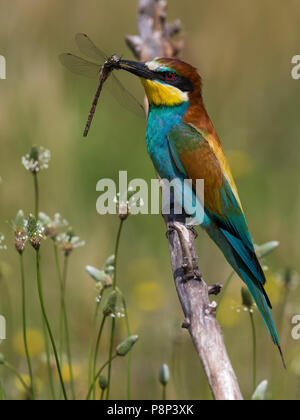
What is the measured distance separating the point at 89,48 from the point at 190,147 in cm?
63

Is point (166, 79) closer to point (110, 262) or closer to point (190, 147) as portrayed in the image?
point (190, 147)

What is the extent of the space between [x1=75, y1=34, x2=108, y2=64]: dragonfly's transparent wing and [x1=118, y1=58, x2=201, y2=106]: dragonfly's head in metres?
0.13

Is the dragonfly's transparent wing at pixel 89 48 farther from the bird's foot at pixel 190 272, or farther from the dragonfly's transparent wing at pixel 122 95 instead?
the bird's foot at pixel 190 272

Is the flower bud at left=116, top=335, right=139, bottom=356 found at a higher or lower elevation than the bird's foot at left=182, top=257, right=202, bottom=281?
lower

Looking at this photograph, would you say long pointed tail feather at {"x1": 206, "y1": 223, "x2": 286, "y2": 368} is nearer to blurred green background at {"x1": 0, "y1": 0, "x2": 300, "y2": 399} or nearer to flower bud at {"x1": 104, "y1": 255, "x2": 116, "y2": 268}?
blurred green background at {"x1": 0, "y1": 0, "x2": 300, "y2": 399}

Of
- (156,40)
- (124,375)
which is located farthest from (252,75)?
(124,375)

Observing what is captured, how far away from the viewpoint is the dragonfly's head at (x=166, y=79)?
2.75m

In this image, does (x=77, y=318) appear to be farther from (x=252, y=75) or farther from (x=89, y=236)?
(x=252, y=75)

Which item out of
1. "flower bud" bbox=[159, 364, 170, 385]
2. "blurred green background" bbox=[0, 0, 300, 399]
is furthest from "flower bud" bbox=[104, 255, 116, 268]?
"blurred green background" bbox=[0, 0, 300, 399]

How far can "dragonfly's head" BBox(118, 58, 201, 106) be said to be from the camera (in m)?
2.75

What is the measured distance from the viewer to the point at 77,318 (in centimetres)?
310

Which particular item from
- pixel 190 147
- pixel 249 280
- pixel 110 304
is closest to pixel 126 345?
pixel 110 304

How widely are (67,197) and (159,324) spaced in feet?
2.96

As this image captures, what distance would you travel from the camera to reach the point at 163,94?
109 inches
